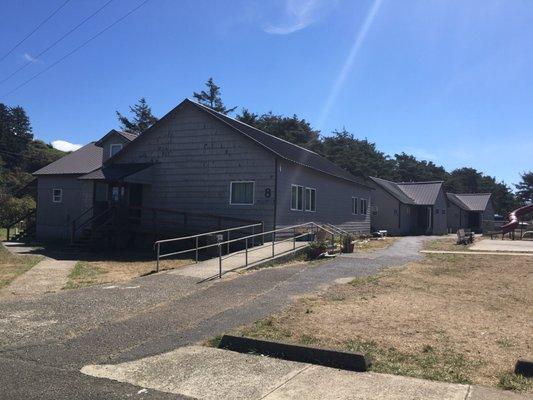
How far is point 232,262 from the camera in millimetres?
15938

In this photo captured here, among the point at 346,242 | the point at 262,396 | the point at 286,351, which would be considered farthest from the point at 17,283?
the point at 346,242

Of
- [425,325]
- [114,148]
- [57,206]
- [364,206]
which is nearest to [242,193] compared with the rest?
[114,148]

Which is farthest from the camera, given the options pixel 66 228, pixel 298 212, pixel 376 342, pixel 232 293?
pixel 66 228

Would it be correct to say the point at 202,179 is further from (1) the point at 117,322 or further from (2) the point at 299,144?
(2) the point at 299,144

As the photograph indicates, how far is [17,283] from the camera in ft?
42.9

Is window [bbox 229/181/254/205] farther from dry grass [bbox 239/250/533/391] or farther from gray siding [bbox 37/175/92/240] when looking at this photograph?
gray siding [bbox 37/175/92/240]

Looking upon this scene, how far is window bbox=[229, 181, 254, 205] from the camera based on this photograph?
73.2ft

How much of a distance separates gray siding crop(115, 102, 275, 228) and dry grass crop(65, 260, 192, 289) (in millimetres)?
5349

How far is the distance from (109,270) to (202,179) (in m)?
8.30

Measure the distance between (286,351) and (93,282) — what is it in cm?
829

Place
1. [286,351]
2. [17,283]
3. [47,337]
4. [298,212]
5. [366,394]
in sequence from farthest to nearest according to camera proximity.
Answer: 1. [298,212]
2. [17,283]
3. [47,337]
4. [286,351]
5. [366,394]

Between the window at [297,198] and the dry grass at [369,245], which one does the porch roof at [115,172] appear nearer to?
the window at [297,198]

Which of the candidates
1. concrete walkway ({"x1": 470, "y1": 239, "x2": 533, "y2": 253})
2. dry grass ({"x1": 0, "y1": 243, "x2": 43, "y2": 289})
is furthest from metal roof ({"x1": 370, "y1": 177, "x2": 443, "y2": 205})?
dry grass ({"x1": 0, "y1": 243, "x2": 43, "y2": 289})

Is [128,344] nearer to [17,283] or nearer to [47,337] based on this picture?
[47,337]
